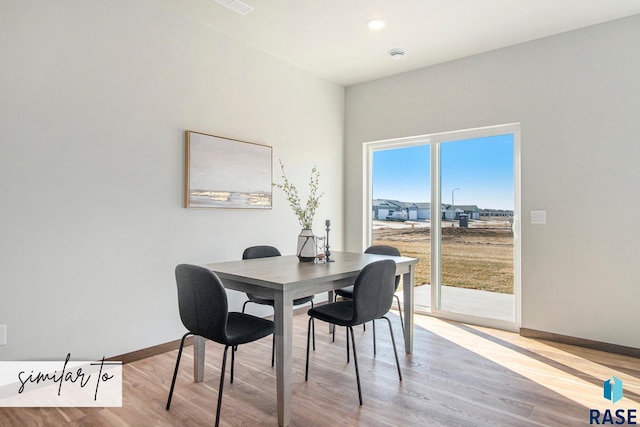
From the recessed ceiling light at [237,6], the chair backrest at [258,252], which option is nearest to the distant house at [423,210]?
the chair backrest at [258,252]

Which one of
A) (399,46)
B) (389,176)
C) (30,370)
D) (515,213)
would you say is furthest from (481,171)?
(30,370)

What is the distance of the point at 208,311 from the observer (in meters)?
1.98

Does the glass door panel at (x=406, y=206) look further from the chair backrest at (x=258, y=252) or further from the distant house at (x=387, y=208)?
the chair backrest at (x=258, y=252)

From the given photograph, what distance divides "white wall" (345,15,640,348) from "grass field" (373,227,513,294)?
9.4 inches

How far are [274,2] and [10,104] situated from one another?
1889mm

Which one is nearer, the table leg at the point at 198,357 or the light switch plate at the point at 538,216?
the table leg at the point at 198,357

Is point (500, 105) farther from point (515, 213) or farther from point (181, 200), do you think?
point (181, 200)

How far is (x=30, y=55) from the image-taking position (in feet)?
7.86

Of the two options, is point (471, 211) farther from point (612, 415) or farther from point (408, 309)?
point (612, 415)

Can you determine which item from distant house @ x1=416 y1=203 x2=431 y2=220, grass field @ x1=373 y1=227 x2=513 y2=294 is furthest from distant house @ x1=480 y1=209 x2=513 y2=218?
distant house @ x1=416 y1=203 x2=431 y2=220

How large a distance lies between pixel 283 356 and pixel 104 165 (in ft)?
6.09

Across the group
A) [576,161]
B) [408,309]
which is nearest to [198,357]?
[408,309]

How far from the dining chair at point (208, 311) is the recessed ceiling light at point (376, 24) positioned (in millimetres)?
2491

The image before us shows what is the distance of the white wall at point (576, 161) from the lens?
10.2 feet
